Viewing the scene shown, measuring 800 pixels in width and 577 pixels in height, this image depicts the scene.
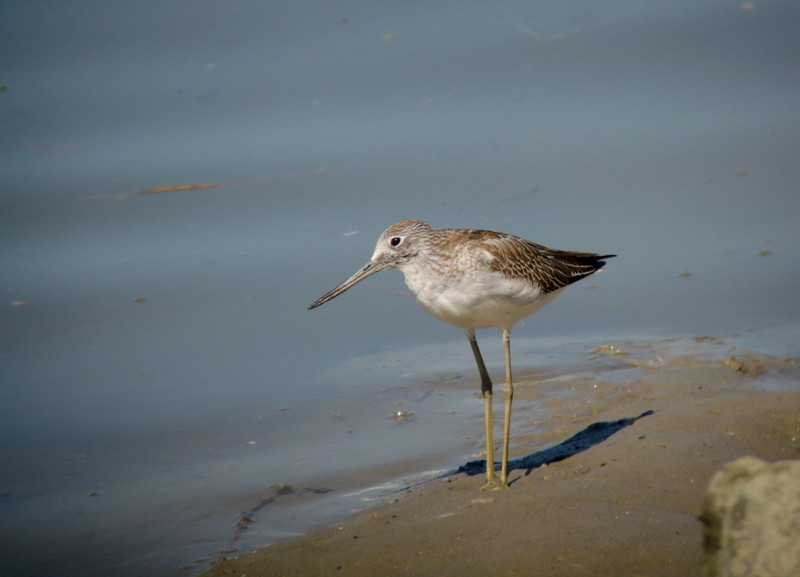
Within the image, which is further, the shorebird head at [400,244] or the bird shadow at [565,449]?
the shorebird head at [400,244]

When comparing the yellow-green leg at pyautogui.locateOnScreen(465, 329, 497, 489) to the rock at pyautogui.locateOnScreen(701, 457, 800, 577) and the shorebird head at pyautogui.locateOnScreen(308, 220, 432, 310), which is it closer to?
the shorebird head at pyautogui.locateOnScreen(308, 220, 432, 310)

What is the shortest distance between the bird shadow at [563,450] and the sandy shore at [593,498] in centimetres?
2

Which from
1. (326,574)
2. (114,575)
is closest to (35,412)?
(114,575)

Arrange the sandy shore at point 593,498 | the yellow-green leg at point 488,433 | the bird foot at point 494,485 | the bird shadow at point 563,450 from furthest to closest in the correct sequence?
the bird shadow at point 563,450 → the yellow-green leg at point 488,433 → the bird foot at point 494,485 → the sandy shore at point 593,498

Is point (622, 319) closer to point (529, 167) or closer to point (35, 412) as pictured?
point (529, 167)

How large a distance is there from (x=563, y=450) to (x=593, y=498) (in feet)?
3.41

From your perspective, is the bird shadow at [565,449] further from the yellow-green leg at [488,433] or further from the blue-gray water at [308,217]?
the blue-gray water at [308,217]

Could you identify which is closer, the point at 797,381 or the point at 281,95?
the point at 797,381

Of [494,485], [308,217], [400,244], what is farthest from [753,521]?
[308,217]

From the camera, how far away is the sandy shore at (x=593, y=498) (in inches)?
169

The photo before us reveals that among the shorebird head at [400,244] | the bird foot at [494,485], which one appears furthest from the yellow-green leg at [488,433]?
the shorebird head at [400,244]

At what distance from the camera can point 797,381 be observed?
6.65 metres

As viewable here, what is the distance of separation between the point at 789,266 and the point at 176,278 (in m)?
5.63

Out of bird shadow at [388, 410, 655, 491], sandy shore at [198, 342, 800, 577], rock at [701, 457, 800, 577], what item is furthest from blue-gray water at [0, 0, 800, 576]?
rock at [701, 457, 800, 577]
